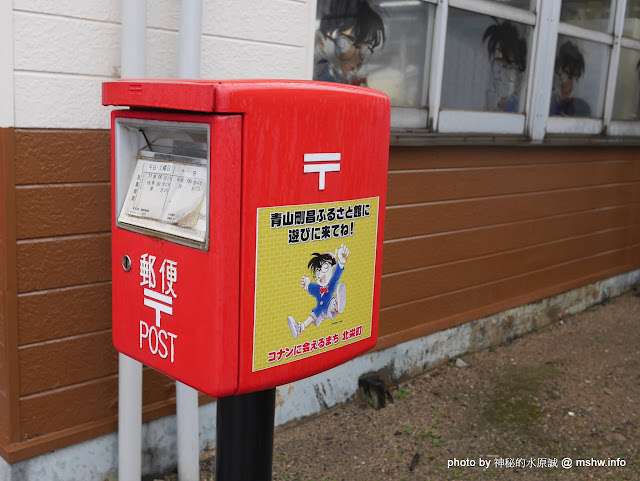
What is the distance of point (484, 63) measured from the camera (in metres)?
4.51

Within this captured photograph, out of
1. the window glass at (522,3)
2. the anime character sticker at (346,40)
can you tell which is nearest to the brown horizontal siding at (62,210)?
the anime character sticker at (346,40)

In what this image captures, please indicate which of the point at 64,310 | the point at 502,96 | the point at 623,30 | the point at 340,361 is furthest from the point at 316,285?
the point at 623,30

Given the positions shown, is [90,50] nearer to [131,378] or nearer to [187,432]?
[131,378]

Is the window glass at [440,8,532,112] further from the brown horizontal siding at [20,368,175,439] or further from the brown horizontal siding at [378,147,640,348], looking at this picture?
the brown horizontal siding at [20,368,175,439]

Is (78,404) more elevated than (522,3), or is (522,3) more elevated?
(522,3)

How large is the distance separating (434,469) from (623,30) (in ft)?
13.5

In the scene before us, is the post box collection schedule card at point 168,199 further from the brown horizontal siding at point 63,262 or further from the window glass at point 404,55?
the window glass at point 404,55

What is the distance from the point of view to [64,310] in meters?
2.68

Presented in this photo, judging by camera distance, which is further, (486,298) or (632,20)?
(632,20)

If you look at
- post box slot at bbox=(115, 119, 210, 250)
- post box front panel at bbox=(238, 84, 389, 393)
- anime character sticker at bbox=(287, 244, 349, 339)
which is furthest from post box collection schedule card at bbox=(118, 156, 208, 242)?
anime character sticker at bbox=(287, 244, 349, 339)

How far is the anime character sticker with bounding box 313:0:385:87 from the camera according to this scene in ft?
11.7

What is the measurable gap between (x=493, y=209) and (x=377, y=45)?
4.50 feet

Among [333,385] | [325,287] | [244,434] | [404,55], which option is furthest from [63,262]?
[404,55]

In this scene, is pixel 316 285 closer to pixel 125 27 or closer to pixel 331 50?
pixel 125 27
